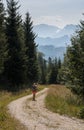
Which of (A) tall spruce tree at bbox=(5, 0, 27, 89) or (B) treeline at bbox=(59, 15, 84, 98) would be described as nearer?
(B) treeline at bbox=(59, 15, 84, 98)

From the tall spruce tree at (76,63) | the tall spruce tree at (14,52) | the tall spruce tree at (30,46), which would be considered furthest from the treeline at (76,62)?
the tall spruce tree at (30,46)

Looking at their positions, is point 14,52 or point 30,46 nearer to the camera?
point 14,52

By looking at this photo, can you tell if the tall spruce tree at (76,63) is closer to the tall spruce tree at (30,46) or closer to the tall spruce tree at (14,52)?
the tall spruce tree at (14,52)

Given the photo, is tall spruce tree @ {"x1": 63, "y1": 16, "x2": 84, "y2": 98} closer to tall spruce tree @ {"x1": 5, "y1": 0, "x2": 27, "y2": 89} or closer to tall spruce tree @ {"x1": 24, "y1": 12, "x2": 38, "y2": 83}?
tall spruce tree @ {"x1": 5, "y1": 0, "x2": 27, "y2": 89}

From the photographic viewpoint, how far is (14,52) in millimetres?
43688

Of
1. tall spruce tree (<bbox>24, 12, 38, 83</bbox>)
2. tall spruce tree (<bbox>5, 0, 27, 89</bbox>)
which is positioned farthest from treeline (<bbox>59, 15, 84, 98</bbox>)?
tall spruce tree (<bbox>24, 12, 38, 83</bbox>)

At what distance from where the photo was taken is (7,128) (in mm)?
12461

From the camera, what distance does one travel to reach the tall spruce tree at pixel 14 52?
143ft

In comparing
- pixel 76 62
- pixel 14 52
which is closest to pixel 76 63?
pixel 76 62

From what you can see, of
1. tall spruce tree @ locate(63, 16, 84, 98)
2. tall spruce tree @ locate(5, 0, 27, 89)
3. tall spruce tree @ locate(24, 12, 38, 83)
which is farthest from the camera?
tall spruce tree @ locate(24, 12, 38, 83)

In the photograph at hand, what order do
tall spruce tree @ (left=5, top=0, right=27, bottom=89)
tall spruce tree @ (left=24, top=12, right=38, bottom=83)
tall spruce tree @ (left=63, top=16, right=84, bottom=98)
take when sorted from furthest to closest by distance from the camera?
tall spruce tree @ (left=24, top=12, right=38, bottom=83) < tall spruce tree @ (left=5, top=0, right=27, bottom=89) < tall spruce tree @ (left=63, top=16, right=84, bottom=98)

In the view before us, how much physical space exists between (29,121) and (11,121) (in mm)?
859

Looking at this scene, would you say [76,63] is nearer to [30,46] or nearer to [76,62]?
[76,62]

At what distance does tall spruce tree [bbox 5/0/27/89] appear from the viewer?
4350cm
